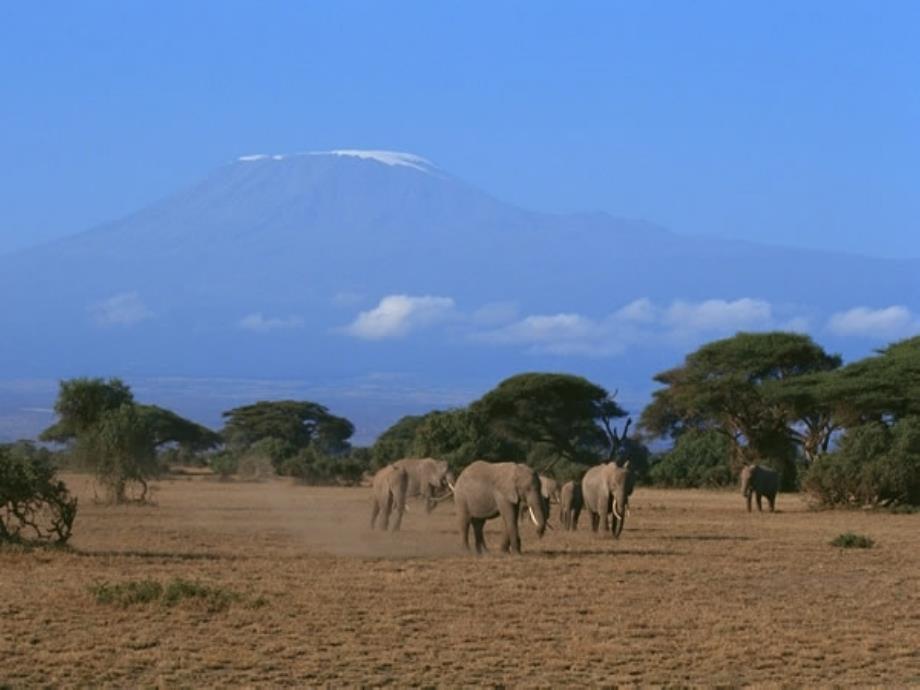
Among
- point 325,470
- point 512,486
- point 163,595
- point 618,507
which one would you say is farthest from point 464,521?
point 325,470

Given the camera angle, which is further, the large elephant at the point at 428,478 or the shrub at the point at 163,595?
the large elephant at the point at 428,478

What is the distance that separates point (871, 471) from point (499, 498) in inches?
725

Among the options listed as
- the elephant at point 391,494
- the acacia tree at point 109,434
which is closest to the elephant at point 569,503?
the elephant at point 391,494

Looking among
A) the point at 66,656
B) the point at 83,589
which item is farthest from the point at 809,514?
the point at 66,656

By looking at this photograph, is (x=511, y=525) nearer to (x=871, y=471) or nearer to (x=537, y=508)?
(x=537, y=508)

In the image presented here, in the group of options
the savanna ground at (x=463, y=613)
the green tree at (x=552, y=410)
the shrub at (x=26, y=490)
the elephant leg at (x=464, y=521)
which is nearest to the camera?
the savanna ground at (x=463, y=613)

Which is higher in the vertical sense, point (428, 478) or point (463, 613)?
point (428, 478)

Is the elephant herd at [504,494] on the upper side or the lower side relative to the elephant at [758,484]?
lower

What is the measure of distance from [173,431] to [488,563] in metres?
63.4

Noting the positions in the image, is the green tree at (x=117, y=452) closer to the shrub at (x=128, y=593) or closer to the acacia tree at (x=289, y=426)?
the shrub at (x=128, y=593)

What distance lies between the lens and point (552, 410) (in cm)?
6325

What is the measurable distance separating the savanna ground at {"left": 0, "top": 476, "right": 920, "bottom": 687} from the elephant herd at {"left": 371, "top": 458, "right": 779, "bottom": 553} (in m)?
0.69

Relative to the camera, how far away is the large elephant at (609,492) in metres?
29.2

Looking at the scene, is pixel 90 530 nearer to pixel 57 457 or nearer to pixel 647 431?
pixel 57 457
